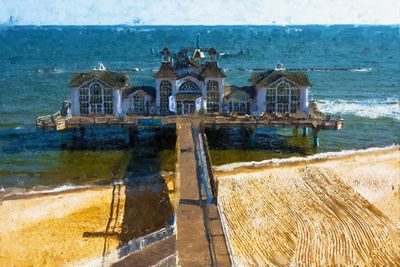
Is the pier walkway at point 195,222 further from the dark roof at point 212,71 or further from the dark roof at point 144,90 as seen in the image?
the dark roof at point 144,90

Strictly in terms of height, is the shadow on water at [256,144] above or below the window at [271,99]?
below

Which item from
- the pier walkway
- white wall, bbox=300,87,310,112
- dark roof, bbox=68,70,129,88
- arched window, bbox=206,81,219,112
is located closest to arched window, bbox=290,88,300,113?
white wall, bbox=300,87,310,112

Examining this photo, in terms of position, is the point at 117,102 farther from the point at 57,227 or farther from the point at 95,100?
the point at 57,227

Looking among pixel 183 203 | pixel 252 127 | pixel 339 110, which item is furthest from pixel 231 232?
pixel 339 110

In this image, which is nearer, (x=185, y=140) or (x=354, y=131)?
(x=185, y=140)

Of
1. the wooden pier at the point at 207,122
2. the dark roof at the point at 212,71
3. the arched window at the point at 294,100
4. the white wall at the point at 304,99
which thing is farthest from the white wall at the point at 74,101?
the white wall at the point at 304,99

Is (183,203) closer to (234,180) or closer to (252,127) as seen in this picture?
(234,180)

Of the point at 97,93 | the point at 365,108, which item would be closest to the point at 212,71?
the point at 97,93
